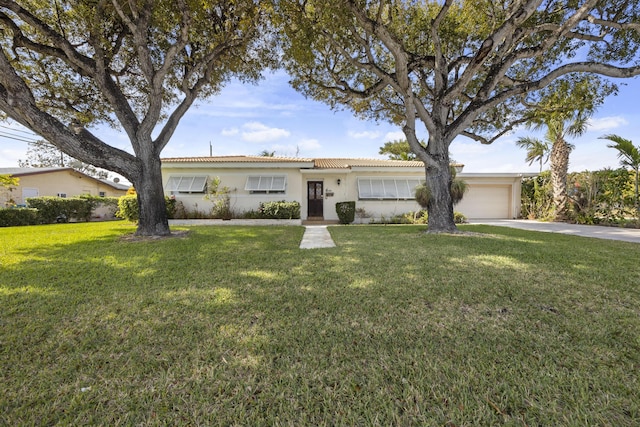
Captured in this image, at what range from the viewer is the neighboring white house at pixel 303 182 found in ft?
52.2

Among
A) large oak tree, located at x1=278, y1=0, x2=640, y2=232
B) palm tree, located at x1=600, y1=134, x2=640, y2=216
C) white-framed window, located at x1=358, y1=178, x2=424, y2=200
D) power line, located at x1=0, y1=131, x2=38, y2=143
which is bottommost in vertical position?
white-framed window, located at x1=358, y1=178, x2=424, y2=200

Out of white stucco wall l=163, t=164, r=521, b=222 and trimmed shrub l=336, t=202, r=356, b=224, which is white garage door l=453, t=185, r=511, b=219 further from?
trimmed shrub l=336, t=202, r=356, b=224

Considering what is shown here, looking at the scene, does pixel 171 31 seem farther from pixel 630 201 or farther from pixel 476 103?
pixel 630 201

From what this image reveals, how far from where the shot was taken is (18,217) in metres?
14.7

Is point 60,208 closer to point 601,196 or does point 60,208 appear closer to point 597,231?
point 597,231

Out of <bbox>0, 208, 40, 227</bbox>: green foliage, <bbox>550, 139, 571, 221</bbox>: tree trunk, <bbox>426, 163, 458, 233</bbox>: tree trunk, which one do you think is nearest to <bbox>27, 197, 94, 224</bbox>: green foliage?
<bbox>0, 208, 40, 227</bbox>: green foliage

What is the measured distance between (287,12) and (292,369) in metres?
10.6

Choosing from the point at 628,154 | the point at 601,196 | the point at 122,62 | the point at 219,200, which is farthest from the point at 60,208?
the point at 628,154

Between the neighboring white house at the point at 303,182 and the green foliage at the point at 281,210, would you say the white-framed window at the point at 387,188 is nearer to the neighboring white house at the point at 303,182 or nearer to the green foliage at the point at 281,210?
the neighboring white house at the point at 303,182

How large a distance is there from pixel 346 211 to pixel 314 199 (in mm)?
2943

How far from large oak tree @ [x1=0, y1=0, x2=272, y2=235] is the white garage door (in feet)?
52.8

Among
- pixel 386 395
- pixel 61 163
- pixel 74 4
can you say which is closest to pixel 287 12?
pixel 74 4

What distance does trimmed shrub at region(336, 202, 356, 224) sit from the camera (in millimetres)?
15398

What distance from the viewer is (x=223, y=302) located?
3641mm
